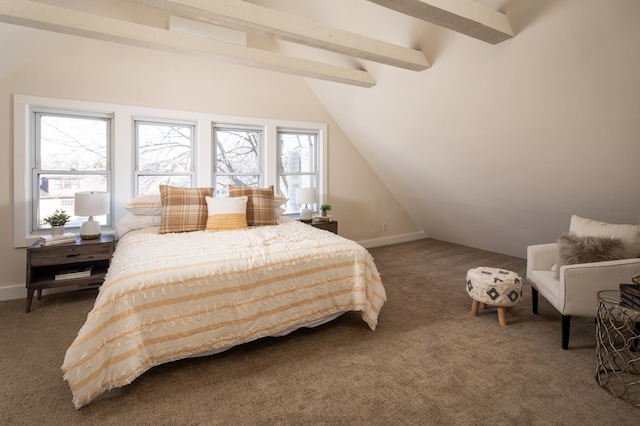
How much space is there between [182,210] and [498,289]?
9.45 ft

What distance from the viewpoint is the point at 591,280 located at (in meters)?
1.99

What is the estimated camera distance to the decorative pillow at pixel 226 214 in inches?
119

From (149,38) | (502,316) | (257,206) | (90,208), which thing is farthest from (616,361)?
(90,208)

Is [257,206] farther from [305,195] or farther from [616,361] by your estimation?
[616,361]

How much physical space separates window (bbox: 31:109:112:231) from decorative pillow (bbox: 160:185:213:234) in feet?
2.97

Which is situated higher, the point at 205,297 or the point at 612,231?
the point at 612,231

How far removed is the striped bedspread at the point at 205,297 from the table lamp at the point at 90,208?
2.06 ft

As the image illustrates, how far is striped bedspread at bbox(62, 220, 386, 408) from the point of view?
158cm

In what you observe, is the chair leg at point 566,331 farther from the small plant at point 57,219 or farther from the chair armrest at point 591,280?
the small plant at point 57,219

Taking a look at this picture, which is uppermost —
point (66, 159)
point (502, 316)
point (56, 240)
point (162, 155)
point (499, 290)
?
point (162, 155)

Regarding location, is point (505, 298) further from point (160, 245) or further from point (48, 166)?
point (48, 166)

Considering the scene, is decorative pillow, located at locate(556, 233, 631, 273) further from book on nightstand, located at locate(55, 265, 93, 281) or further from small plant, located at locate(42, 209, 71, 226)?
small plant, located at locate(42, 209, 71, 226)

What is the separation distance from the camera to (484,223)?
14.4ft

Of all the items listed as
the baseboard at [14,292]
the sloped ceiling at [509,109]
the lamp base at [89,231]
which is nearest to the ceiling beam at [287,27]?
the sloped ceiling at [509,109]
